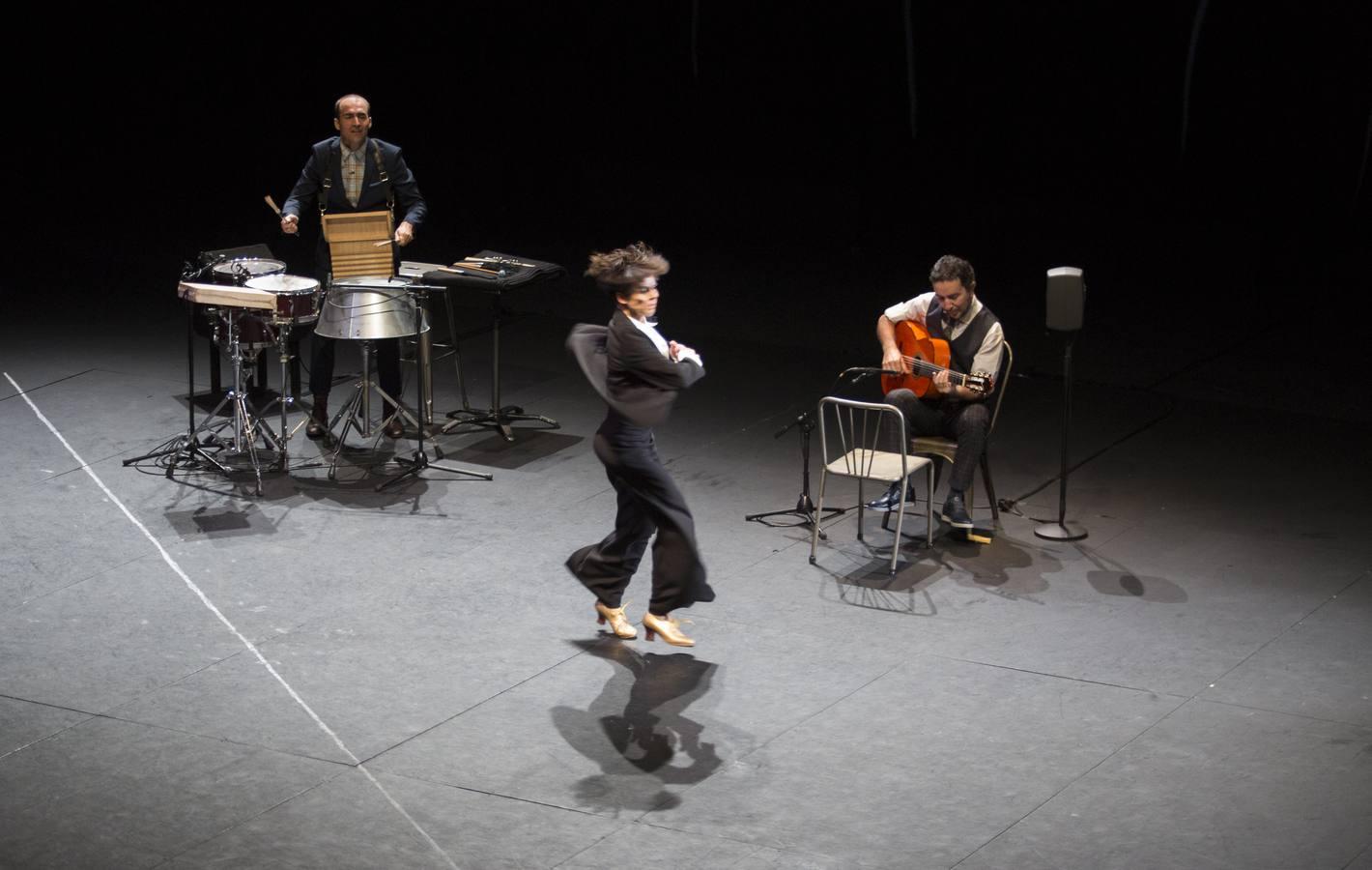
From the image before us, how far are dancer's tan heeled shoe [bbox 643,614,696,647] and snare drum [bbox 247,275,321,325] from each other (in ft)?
8.39

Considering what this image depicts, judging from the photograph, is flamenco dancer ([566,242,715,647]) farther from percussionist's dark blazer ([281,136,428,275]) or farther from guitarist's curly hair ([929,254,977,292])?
percussionist's dark blazer ([281,136,428,275])

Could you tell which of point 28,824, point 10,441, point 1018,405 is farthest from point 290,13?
point 28,824

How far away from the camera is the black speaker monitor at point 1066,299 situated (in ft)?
23.7

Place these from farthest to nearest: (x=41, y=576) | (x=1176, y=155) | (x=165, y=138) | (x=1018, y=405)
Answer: (x=165, y=138), (x=1176, y=155), (x=1018, y=405), (x=41, y=576)

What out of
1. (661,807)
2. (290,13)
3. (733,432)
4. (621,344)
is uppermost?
(290,13)

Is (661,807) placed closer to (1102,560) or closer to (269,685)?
(269,685)

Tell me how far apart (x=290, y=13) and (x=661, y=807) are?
10.7 m

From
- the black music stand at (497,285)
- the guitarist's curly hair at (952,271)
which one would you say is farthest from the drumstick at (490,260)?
the guitarist's curly hair at (952,271)

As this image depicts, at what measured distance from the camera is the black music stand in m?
8.39

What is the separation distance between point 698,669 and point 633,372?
1089 mm

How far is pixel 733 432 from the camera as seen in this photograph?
28.7 feet

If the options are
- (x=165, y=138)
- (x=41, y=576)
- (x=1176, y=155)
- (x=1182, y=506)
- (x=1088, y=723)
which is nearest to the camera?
(x=1088, y=723)

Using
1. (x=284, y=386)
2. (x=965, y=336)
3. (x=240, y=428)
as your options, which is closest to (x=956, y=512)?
(x=965, y=336)

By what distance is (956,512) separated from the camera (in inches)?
286
